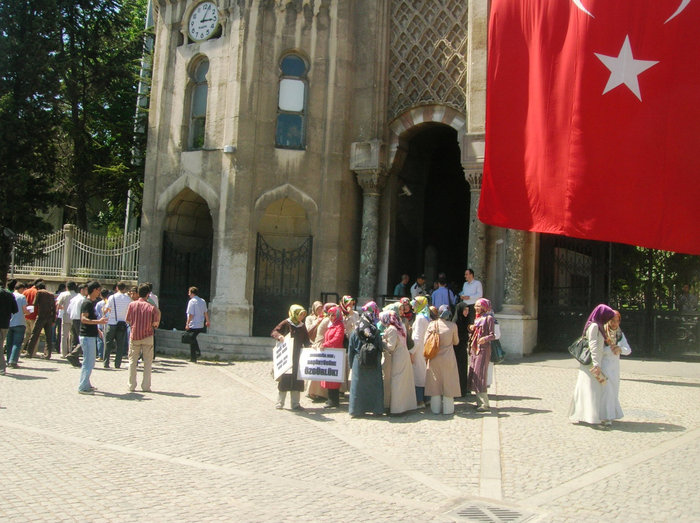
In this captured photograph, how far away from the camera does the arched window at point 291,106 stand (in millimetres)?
18844

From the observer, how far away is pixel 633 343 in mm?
16750

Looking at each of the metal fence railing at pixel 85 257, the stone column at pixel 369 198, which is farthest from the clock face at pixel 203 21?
the metal fence railing at pixel 85 257

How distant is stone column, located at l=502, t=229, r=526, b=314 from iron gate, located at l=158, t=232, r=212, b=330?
828 cm

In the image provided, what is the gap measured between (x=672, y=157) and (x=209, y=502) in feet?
35.8

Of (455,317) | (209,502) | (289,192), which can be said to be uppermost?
(289,192)

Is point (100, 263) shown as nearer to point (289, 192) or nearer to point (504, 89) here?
point (289, 192)

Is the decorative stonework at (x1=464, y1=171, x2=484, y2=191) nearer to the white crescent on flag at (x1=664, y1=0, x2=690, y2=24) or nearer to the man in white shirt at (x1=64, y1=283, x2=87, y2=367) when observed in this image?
the white crescent on flag at (x1=664, y1=0, x2=690, y2=24)

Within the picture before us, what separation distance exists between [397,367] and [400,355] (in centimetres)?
18

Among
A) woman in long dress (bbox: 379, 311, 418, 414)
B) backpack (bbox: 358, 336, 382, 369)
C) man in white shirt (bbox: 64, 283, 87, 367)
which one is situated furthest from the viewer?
man in white shirt (bbox: 64, 283, 87, 367)

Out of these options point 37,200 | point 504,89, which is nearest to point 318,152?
point 504,89

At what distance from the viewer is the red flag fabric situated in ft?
43.3

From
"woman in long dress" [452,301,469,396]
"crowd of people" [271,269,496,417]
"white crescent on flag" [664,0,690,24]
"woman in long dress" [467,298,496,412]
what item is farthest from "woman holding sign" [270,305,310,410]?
"white crescent on flag" [664,0,690,24]

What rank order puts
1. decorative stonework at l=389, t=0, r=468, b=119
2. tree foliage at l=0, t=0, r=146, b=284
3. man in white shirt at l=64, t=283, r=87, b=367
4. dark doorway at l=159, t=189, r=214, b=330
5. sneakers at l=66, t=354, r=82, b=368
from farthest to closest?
tree foliage at l=0, t=0, r=146, b=284 → dark doorway at l=159, t=189, r=214, b=330 → decorative stonework at l=389, t=0, r=468, b=119 → man in white shirt at l=64, t=283, r=87, b=367 → sneakers at l=66, t=354, r=82, b=368

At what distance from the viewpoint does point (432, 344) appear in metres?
10.3
